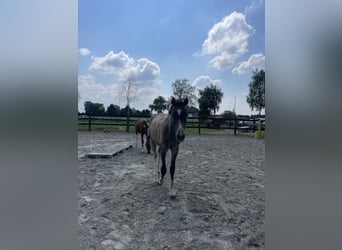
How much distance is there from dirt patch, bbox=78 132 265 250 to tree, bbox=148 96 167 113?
2.19ft

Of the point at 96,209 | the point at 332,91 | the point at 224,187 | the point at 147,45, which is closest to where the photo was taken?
the point at 332,91

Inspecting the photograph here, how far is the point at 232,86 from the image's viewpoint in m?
1.56

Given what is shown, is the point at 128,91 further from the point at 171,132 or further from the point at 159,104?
the point at 171,132

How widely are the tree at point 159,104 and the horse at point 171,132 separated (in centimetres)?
6

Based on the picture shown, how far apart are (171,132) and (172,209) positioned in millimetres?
560

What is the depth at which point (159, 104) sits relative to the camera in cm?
222

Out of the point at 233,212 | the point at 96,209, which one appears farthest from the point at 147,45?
the point at 233,212

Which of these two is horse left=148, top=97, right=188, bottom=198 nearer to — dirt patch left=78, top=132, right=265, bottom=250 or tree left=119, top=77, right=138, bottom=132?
dirt patch left=78, top=132, right=265, bottom=250

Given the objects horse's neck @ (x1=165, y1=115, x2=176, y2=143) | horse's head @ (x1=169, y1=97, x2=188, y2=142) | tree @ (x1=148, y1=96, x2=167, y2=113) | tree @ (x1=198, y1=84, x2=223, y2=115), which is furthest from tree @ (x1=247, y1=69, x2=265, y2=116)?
tree @ (x1=198, y1=84, x2=223, y2=115)

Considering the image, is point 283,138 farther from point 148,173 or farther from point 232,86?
point 148,173

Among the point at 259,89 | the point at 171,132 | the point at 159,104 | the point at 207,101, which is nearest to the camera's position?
the point at 259,89

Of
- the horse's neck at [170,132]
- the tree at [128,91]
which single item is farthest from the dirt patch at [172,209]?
the tree at [128,91]

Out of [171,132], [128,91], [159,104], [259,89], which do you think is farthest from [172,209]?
[128,91]

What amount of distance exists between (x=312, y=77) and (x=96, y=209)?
1.32 m
